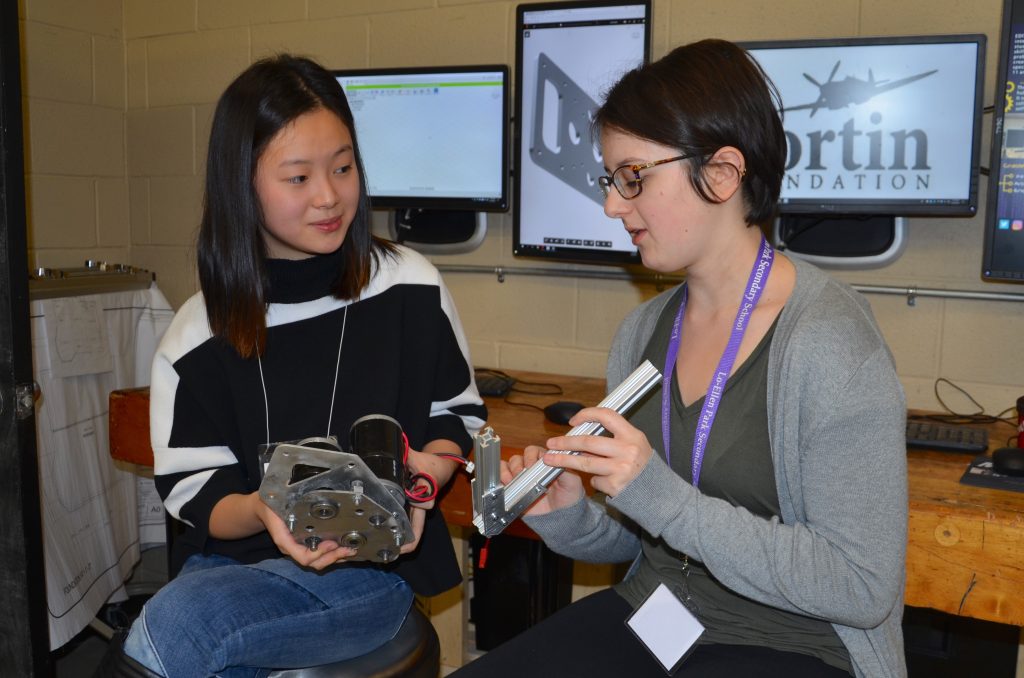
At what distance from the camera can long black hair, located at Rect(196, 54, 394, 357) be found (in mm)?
1419

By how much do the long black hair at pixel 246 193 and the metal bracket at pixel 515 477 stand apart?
1.64 ft

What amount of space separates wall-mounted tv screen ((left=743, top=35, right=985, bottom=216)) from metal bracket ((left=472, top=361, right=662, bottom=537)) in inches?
40.8

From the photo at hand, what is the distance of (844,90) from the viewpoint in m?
1.98

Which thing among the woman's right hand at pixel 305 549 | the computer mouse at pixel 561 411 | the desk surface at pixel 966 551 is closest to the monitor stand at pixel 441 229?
the computer mouse at pixel 561 411

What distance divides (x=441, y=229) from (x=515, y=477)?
153 cm

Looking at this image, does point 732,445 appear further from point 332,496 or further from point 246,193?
point 246,193

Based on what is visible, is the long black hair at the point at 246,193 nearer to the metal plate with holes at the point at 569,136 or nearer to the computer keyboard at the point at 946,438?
the metal plate with holes at the point at 569,136

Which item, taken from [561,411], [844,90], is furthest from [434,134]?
[844,90]

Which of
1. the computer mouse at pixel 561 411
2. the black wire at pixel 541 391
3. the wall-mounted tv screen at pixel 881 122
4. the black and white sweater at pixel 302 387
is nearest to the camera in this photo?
the black and white sweater at pixel 302 387

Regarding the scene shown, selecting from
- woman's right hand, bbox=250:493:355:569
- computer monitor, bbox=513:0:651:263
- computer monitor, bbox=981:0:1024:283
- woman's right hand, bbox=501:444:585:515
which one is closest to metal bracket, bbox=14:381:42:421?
woman's right hand, bbox=250:493:355:569

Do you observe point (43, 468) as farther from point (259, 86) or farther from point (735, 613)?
point (735, 613)

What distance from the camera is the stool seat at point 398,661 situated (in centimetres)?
125

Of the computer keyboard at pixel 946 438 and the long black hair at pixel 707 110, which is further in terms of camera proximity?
the computer keyboard at pixel 946 438

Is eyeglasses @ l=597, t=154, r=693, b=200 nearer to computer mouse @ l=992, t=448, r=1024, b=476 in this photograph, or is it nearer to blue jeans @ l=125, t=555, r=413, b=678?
blue jeans @ l=125, t=555, r=413, b=678
